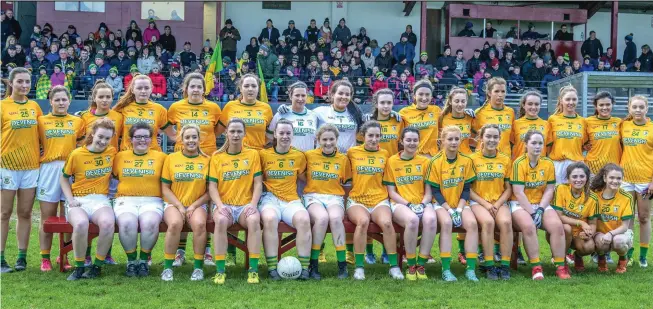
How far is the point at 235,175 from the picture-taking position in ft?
23.6

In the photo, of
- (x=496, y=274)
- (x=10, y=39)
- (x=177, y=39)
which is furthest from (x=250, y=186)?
(x=177, y=39)

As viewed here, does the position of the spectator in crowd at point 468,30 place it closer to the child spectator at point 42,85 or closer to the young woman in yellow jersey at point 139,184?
the child spectator at point 42,85

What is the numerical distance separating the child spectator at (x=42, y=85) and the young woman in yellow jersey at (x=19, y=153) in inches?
395

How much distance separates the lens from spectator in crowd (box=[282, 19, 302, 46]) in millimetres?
20142

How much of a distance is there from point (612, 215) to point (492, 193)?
1.26 metres

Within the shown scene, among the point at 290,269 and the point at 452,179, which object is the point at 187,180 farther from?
the point at 452,179

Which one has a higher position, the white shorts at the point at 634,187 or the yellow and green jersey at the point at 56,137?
the yellow and green jersey at the point at 56,137

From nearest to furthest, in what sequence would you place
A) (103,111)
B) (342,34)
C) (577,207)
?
(577,207), (103,111), (342,34)

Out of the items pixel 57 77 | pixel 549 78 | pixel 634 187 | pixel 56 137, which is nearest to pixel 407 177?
pixel 634 187

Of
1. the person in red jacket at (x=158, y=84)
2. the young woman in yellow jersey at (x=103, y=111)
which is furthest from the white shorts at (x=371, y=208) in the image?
the person in red jacket at (x=158, y=84)

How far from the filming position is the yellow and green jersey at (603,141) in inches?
317

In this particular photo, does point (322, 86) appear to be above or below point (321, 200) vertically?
above

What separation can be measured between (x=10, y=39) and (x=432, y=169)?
1424cm

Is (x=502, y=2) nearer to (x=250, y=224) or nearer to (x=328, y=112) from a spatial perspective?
(x=328, y=112)
